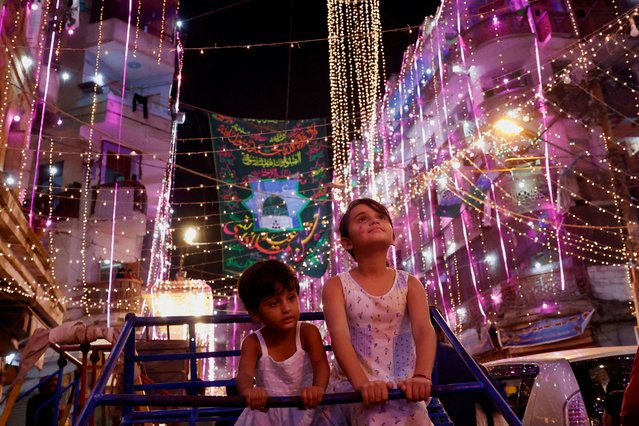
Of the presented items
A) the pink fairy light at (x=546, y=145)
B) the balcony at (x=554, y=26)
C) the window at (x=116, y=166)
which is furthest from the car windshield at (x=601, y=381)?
the window at (x=116, y=166)

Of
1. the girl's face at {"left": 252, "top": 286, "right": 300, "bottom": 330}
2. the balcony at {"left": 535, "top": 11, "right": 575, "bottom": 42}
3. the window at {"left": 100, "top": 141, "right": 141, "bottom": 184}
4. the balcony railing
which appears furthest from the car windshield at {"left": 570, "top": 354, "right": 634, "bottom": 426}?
the window at {"left": 100, "top": 141, "right": 141, "bottom": 184}

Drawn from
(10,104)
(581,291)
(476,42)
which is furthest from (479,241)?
(10,104)

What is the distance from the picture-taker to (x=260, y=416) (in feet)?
9.04

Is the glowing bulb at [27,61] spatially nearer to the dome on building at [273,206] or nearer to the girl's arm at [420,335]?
the dome on building at [273,206]

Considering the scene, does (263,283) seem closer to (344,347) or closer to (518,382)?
(344,347)

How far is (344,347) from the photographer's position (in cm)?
257

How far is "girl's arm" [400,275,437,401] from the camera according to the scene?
230cm

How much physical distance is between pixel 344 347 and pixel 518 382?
301 cm

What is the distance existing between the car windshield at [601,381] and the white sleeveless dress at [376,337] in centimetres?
252

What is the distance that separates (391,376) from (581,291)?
1867 centimetres

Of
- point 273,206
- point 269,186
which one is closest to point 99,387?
point 269,186

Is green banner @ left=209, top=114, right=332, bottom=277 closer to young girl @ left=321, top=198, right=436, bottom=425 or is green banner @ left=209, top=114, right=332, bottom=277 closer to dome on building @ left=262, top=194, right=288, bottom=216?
dome on building @ left=262, top=194, right=288, bottom=216

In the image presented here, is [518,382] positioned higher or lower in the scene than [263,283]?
lower

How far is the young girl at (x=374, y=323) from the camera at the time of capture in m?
2.49
